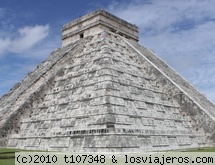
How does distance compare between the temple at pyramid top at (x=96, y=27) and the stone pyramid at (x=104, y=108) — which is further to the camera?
the temple at pyramid top at (x=96, y=27)

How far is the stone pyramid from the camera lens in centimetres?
1064

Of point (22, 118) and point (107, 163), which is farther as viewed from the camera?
point (22, 118)

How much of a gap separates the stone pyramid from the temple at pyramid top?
4.66ft

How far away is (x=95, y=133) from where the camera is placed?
33.8ft

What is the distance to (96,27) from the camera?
19.2 meters

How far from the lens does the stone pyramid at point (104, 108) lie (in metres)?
10.6

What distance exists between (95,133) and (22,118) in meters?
5.36

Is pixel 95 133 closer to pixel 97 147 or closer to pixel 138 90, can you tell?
pixel 97 147

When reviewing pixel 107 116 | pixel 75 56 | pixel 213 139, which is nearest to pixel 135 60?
pixel 75 56

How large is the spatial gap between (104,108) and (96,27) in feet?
31.1

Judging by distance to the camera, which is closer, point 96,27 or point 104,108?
point 104,108

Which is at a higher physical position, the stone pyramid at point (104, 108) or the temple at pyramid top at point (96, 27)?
the temple at pyramid top at point (96, 27)

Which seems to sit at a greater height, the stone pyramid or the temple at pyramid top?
the temple at pyramid top

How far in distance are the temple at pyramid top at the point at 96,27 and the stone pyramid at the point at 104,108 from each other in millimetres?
1421
